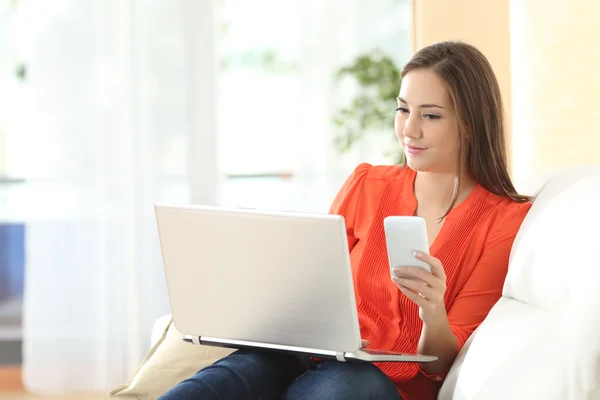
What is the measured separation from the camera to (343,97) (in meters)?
3.91

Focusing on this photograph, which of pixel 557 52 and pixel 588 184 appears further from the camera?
pixel 557 52

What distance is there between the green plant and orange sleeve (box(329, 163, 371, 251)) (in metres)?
1.77

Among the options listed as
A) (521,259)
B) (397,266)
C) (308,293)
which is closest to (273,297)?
(308,293)

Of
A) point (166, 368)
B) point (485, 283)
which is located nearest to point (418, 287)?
point (485, 283)

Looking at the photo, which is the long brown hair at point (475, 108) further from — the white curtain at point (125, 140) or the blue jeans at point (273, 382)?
the white curtain at point (125, 140)

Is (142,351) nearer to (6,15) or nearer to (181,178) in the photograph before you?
(181,178)

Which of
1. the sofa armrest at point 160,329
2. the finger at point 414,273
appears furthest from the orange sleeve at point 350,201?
the sofa armrest at point 160,329

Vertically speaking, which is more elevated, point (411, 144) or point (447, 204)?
point (411, 144)

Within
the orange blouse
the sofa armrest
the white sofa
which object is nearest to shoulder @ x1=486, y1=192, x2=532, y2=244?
the orange blouse

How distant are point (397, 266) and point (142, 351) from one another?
2.63 metres

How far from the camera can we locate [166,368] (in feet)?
6.71

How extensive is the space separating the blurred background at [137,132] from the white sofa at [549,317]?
7.48 feet

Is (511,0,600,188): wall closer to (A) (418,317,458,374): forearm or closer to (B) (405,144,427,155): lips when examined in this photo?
(B) (405,144,427,155): lips

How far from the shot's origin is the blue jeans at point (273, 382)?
1.49 metres
